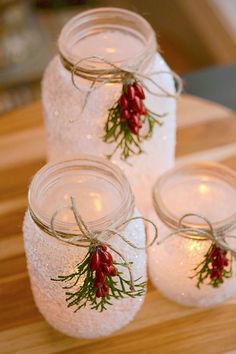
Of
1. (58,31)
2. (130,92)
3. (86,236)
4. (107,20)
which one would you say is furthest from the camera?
(58,31)

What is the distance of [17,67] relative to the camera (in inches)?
75.1

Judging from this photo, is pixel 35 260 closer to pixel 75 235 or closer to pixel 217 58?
pixel 75 235

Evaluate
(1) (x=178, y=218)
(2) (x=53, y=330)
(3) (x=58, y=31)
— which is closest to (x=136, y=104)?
(1) (x=178, y=218)

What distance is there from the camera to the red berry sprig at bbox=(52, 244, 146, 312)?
0.70m

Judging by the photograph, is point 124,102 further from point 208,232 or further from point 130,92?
point 208,232

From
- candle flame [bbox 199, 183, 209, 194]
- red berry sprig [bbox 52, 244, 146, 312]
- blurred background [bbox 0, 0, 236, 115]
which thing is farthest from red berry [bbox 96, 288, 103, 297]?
blurred background [bbox 0, 0, 236, 115]

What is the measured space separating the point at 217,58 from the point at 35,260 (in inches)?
47.0

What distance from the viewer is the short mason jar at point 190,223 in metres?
0.81

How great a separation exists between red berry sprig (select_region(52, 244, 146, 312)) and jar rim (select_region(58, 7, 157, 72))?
217 mm

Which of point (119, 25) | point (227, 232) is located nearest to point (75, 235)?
point (227, 232)

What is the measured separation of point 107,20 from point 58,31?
96cm

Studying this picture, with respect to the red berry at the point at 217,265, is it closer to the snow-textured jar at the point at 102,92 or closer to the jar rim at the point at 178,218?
the jar rim at the point at 178,218

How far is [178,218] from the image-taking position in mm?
797

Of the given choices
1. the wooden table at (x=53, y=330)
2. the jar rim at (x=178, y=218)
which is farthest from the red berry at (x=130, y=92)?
the wooden table at (x=53, y=330)
